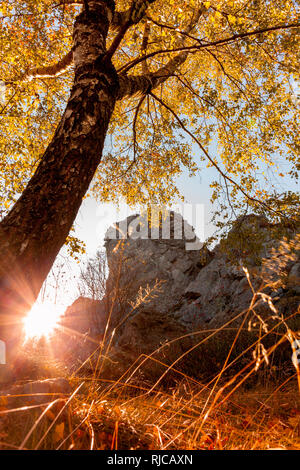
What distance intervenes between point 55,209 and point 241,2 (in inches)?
201

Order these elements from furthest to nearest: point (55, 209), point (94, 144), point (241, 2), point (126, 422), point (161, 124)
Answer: point (161, 124) < point (241, 2) < point (94, 144) < point (55, 209) < point (126, 422)

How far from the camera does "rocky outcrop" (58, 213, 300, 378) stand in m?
4.62

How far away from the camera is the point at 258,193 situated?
543 centimetres

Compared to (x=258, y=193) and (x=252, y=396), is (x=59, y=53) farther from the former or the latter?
(x=252, y=396)

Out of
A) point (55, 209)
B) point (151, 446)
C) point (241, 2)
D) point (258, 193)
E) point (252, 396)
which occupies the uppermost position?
point (241, 2)

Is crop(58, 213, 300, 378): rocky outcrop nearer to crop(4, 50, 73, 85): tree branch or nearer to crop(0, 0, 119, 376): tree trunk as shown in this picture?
crop(0, 0, 119, 376): tree trunk

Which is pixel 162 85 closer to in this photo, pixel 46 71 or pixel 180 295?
pixel 46 71

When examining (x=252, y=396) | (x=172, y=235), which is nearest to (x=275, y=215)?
(x=252, y=396)

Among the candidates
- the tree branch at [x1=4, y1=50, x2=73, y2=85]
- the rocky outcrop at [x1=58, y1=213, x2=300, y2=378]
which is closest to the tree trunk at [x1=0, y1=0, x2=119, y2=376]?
the rocky outcrop at [x1=58, y1=213, x2=300, y2=378]

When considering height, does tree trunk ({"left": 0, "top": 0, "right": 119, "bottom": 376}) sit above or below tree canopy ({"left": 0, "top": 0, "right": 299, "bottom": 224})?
below

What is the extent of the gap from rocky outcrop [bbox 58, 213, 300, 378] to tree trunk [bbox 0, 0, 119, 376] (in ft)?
1.81

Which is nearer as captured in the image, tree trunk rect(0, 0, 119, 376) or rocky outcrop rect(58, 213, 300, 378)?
tree trunk rect(0, 0, 119, 376)

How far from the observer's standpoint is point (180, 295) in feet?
44.7

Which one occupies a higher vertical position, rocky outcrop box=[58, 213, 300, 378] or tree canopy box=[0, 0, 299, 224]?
tree canopy box=[0, 0, 299, 224]
